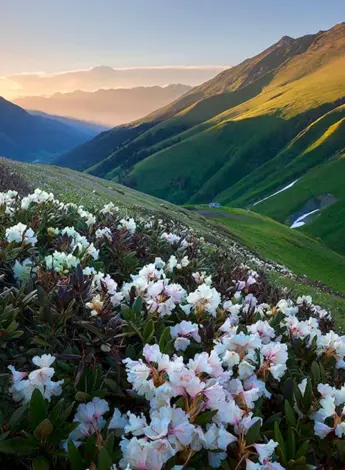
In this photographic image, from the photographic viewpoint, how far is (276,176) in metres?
186

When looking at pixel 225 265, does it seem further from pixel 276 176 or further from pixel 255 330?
pixel 276 176

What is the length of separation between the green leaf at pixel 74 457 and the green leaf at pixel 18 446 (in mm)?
302

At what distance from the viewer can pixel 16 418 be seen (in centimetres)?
309

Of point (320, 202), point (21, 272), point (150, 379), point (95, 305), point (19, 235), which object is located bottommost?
point (320, 202)

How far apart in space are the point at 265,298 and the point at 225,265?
1360 millimetres

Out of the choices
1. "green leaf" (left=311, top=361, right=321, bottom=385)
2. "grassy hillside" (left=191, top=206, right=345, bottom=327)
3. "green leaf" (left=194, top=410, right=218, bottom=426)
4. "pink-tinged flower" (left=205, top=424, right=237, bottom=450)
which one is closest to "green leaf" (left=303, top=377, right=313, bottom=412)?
"green leaf" (left=311, top=361, right=321, bottom=385)

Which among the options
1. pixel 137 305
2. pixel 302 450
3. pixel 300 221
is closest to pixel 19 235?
pixel 137 305

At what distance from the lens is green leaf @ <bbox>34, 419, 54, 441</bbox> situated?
2.94m

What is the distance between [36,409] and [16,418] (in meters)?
0.16

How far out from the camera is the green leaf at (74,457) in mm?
2883

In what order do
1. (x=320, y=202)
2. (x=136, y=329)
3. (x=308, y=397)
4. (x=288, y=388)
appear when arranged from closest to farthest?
(x=308, y=397) < (x=288, y=388) < (x=136, y=329) < (x=320, y=202)

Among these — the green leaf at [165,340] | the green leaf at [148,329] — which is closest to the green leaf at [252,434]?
the green leaf at [165,340]

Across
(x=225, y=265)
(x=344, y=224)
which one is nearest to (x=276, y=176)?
(x=344, y=224)

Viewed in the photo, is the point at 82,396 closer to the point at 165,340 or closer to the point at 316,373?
the point at 165,340
